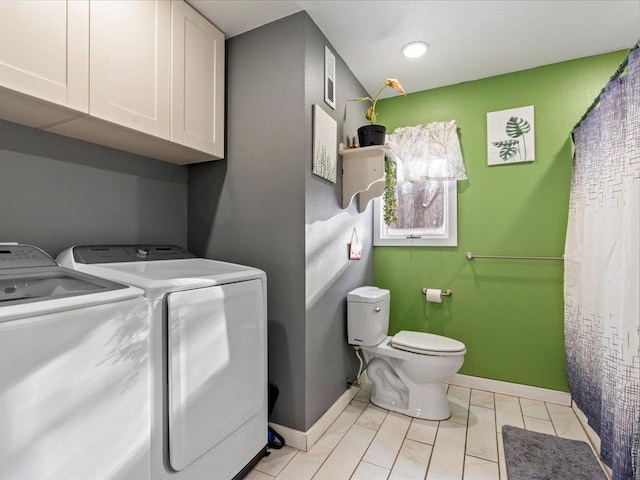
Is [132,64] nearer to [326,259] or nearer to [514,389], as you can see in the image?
[326,259]

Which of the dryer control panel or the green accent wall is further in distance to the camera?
the green accent wall

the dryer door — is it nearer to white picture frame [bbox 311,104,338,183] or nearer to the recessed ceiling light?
white picture frame [bbox 311,104,338,183]

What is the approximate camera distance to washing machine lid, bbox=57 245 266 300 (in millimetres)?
1242

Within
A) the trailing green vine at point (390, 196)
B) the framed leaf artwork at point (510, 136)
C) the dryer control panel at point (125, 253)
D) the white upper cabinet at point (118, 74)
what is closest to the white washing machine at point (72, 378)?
the dryer control panel at point (125, 253)

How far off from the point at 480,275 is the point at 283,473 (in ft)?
6.43

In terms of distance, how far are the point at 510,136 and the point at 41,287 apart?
2947 millimetres

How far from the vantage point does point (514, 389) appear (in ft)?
8.18

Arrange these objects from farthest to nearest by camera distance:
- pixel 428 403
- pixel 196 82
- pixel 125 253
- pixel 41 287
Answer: pixel 428 403, pixel 196 82, pixel 125 253, pixel 41 287

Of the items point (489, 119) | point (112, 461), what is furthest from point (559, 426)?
point (112, 461)

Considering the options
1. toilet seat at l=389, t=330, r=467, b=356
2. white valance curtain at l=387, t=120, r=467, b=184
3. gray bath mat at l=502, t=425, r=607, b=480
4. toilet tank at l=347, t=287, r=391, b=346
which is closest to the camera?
gray bath mat at l=502, t=425, r=607, b=480

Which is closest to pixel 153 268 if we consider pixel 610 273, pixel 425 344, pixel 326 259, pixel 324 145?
pixel 326 259

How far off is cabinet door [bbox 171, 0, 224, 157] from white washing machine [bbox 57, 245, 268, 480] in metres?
0.70

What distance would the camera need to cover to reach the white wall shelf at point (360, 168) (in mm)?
2273

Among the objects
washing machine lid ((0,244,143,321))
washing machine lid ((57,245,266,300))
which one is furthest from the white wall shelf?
washing machine lid ((0,244,143,321))
